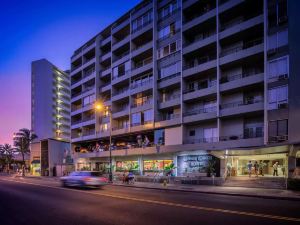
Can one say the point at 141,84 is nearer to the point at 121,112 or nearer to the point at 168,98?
the point at 168,98

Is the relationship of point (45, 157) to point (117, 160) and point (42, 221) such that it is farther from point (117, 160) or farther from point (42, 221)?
point (42, 221)

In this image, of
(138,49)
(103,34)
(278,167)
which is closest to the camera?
(278,167)

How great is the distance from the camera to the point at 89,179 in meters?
23.8

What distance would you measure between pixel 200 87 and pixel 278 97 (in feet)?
40.0

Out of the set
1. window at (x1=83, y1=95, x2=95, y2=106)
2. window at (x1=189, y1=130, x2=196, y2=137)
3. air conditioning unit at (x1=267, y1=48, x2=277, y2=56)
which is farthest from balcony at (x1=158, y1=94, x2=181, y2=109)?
window at (x1=83, y1=95, x2=95, y2=106)

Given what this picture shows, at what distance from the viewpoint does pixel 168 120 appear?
41.3 metres

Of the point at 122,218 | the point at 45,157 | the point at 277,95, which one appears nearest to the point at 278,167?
the point at 277,95

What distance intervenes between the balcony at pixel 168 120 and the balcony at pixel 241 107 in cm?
694

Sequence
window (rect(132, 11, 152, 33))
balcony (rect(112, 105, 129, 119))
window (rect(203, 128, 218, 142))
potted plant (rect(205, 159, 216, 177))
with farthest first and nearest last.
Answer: balcony (rect(112, 105, 129, 119))
window (rect(132, 11, 152, 33))
window (rect(203, 128, 218, 142))
potted plant (rect(205, 159, 216, 177))

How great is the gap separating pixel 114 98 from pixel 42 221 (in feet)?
142

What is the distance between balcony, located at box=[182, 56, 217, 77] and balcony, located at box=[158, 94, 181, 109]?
3.64 metres

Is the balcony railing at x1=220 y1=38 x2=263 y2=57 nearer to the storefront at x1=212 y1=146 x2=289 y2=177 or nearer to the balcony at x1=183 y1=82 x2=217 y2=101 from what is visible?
the balcony at x1=183 y1=82 x2=217 y2=101

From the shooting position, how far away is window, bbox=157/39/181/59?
1614 inches

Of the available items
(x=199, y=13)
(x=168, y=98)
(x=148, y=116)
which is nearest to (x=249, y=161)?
(x=168, y=98)
